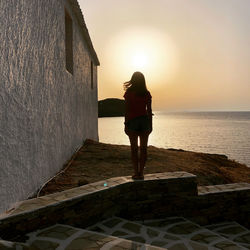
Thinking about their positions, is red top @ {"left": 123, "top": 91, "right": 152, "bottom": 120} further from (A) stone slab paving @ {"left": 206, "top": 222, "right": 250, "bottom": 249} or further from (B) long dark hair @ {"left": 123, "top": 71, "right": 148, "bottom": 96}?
(A) stone slab paving @ {"left": 206, "top": 222, "right": 250, "bottom": 249}

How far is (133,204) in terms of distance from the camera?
180 inches

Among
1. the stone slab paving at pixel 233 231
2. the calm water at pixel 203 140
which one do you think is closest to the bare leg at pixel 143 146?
the stone slab paving at pixel 233 231

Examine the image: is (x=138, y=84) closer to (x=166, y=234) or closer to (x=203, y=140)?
(x=166, y=234)

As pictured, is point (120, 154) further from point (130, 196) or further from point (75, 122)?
point (130, 196)

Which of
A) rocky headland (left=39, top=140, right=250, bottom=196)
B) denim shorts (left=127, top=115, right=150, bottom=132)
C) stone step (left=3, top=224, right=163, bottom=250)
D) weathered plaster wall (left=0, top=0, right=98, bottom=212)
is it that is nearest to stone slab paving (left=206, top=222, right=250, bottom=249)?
rocky headland (left=39, top=140, right=250, bottom=196)

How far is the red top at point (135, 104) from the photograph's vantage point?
4805mm

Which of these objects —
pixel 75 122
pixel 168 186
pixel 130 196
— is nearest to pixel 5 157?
pixel 130 196

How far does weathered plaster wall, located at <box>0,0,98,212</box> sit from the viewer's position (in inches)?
137

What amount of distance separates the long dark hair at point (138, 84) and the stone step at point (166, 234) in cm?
210

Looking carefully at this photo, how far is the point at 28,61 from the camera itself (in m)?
4.27

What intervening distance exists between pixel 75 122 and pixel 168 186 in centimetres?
486

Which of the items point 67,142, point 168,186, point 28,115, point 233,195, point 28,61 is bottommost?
point 233,195

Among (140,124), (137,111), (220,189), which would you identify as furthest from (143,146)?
(220,189)

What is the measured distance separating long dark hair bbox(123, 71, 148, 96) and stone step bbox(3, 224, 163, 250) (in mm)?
2455
